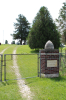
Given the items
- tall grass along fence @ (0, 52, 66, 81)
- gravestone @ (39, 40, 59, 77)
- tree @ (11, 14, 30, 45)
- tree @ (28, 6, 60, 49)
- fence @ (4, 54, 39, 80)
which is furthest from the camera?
tree @ (11, 14, 30, 45)

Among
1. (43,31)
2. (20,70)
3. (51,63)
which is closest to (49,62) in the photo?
(51,63)

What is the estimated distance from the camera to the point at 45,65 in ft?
25.7

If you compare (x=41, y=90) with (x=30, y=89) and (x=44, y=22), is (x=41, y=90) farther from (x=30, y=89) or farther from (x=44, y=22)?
(x=44, y=22)

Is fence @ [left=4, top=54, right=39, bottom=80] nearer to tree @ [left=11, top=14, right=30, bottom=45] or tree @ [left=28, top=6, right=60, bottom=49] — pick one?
tree @ [left=28, top=6, right=60, bottom=49]

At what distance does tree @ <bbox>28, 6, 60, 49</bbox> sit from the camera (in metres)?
21.1

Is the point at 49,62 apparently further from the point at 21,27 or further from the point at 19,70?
the point at 21,27

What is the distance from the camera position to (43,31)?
21656 mm

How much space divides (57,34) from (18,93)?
1815 centimetres

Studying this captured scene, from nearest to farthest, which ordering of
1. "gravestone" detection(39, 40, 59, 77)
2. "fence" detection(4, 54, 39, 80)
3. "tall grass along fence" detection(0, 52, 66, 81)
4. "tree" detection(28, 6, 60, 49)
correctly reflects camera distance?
"tall grass along fence" detection(0, 52, 66, 81) < "gravestone" detection(39, 40, 59, 77) < "fence" detection(4, 54, 39, 80) < "tree" detection(28, 6, 60, 49)

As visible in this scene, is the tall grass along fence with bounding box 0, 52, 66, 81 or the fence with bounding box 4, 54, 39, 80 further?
the fence with bounding box 4, 54, 39, 80

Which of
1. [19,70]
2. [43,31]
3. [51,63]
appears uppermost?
[43,31]

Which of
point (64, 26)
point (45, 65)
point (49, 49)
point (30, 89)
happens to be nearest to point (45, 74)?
point (45, 65)

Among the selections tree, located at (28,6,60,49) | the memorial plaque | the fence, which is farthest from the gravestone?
tree, located at (28,6,60,49)

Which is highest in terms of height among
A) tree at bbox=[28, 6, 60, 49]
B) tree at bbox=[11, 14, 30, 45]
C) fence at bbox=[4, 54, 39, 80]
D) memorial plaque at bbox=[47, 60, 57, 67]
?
tree at bbox=[11, 14, 30, 45]
